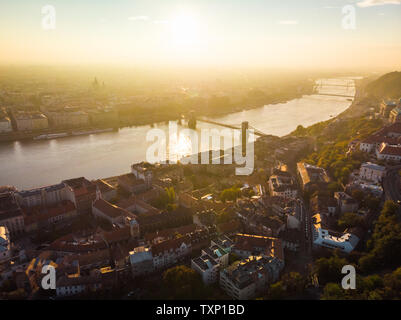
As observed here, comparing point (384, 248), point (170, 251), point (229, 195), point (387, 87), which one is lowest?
point (170, 251)

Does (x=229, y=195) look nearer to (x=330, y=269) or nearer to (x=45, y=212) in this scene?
(x=330, y=269)

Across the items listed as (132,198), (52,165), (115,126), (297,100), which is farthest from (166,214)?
(297,100)

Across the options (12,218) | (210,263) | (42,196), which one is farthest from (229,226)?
(42,196)

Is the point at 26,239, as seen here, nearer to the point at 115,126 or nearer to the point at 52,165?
the point at 52,165

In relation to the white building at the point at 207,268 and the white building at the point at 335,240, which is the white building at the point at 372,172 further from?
the white building at the point at 207,268

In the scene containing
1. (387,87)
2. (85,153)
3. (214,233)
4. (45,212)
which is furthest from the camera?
(387,87)

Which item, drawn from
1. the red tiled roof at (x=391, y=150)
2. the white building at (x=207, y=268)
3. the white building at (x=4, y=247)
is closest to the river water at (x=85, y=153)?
the white building at (x=4, y=247)
